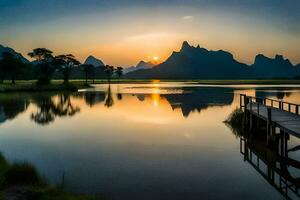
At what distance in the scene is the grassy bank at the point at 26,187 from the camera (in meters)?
13.7

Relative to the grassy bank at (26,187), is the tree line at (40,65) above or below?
above

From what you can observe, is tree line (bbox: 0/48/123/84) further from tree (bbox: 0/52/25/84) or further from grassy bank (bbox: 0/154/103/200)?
grassy bank (bbox: 0/154/103/200)

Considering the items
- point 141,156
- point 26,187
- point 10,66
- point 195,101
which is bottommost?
point 141,156

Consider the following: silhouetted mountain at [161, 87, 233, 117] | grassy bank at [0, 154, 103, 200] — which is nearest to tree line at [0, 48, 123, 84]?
silhouetted mountain at [161, 87, 233, 117]

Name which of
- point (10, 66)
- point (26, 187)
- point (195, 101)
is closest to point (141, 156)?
point (26, 187)

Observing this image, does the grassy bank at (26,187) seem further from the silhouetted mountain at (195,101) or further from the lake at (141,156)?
the silhouetted mountain at (195,101)

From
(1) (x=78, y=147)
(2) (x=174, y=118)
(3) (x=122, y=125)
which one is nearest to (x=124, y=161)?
(1) (x=78, y=147)

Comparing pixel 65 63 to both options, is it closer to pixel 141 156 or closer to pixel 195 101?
pixel 195 101

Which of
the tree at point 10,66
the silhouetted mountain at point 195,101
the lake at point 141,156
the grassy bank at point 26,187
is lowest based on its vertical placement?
the lake at point 141,156

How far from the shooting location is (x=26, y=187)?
48.4 feet

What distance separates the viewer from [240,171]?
19.5 metres

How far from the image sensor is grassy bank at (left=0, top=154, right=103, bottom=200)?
1368 centimetres

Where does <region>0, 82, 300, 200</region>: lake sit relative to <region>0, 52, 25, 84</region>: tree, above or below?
below

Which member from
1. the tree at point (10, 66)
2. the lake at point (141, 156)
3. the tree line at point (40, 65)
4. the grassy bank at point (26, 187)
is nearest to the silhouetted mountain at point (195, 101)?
the lake at point (141, 156)
